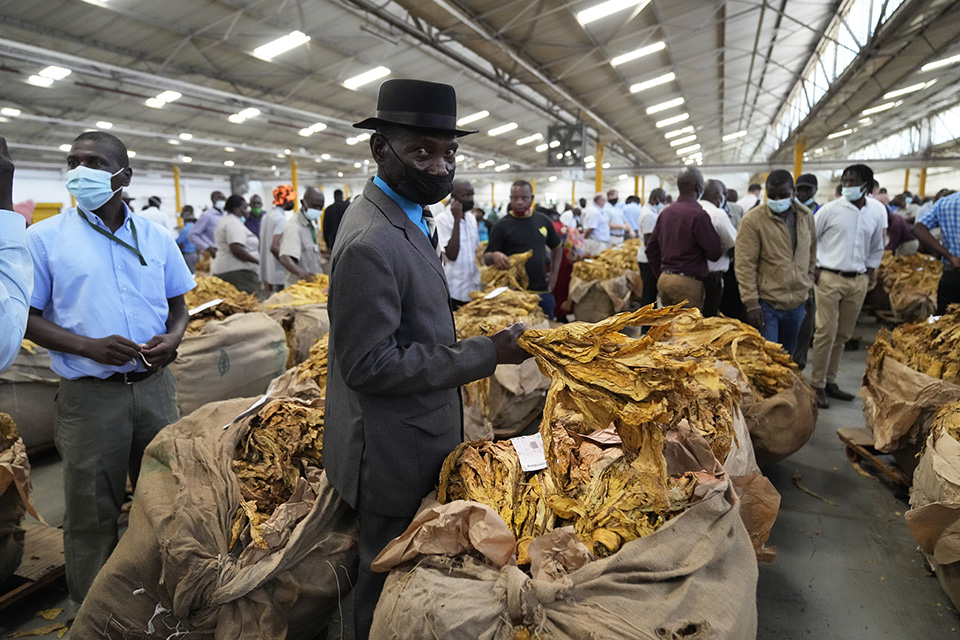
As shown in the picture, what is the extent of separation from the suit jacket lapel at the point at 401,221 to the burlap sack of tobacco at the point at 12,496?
6.68 ft

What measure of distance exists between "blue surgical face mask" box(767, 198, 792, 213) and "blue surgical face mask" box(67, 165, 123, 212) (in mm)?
4309

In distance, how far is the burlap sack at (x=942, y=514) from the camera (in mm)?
2150

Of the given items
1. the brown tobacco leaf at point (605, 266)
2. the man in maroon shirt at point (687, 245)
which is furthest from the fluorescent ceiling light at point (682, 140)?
the man in maroon shirt at point (687, 245)

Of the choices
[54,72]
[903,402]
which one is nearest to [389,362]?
[903,402]

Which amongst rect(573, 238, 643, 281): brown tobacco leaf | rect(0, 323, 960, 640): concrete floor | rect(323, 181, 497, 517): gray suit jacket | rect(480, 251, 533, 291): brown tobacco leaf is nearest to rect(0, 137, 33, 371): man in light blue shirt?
rect(323, 181, 497, 517): gray suit jacket

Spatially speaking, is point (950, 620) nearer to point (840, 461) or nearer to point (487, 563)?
point (840, 461)

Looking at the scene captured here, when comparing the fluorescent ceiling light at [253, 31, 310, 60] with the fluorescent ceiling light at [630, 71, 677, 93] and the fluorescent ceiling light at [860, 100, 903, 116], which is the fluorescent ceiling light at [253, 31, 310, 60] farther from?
the fluorescent ceiling light at [860, 100, 903, 116]

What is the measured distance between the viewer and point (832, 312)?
4895 millimetres

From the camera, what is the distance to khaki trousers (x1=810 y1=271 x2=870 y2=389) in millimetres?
4848

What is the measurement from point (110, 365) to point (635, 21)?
9810 millimetres

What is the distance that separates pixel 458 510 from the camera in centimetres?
151

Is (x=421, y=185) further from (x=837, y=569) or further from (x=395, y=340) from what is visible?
(x=837, y=569)

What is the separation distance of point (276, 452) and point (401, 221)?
4.12ft

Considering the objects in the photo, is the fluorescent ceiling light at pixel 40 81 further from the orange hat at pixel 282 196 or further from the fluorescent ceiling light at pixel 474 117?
the fluorescent ceiling light at pixel 474 117
